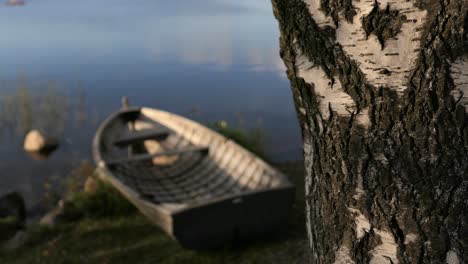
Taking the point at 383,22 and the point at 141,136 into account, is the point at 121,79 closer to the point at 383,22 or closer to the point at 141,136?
the point at 141,136

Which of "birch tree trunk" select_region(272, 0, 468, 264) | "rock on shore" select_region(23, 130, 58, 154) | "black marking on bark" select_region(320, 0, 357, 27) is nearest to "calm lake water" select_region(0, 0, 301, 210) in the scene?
"rock on shore" select_region(23, 130, 58, 154)

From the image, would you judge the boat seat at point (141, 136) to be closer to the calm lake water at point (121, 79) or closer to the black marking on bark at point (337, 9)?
the calm lake water at point (121, 79)

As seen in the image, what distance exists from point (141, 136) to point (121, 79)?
10640 millimetres

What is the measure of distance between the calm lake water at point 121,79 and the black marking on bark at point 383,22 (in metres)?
10.4

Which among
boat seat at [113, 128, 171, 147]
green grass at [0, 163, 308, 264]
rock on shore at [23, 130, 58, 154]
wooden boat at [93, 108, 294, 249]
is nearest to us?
wooden boat at [93, 108, 294, 249]

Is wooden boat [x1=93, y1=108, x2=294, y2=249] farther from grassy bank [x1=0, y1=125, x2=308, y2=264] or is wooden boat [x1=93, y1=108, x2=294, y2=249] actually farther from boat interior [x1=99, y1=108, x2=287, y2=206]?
grassy bank [x1=0, y1=125, x2=308, y2=264]

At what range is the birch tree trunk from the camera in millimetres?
1581

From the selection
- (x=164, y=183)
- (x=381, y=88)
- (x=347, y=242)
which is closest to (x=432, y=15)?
(x=381, y=88)

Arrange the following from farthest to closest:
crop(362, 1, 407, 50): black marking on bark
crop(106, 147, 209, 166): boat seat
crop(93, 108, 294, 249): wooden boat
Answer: crop(106, 147, 209, 166): boat seat
crop(93, 108, 294, 249): wooden boat
crop(362, 1, 407, 50): black marking on bark

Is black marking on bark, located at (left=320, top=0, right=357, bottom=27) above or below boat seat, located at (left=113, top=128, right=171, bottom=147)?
above

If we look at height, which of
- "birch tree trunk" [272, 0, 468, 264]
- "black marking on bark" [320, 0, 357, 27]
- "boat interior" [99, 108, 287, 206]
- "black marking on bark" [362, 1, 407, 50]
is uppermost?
"black marking on bark" [320, 0, 357, 27]

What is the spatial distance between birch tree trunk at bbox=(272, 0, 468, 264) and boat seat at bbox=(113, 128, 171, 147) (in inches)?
296

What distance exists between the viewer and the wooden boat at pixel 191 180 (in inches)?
218

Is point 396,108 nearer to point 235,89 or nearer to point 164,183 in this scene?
point 164,183
